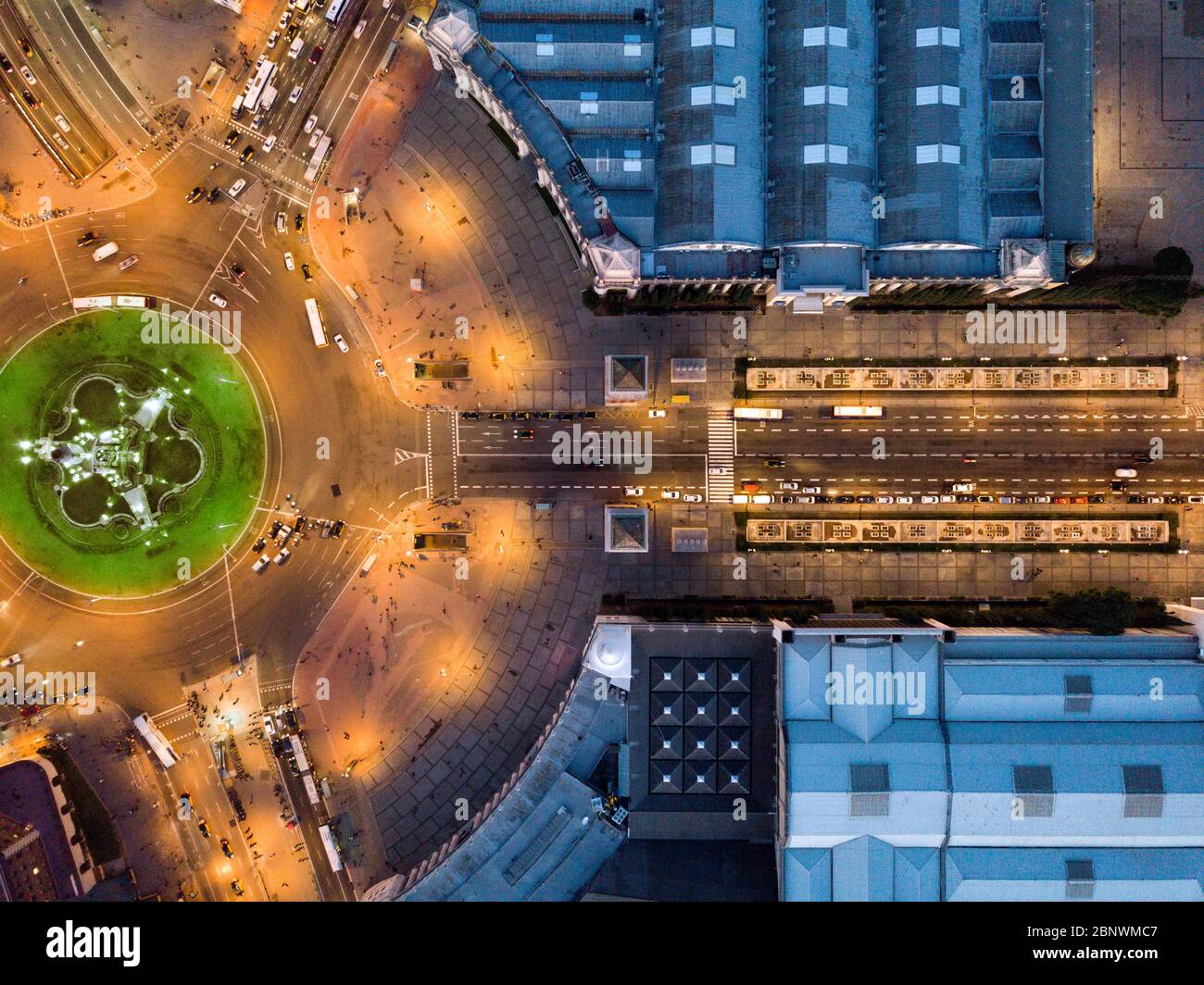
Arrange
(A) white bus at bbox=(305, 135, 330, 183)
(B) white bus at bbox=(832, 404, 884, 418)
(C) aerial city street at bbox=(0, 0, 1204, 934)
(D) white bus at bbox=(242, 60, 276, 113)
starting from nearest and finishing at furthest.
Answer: (C) aerial city street at bbox=(0, 0, 1204, 934), (B) white bus at bbox=(832, 404, 884, 418), (D) white bus at bbox=(242, 60, 276, 113), (A) white bus at bbox=(305, 135, 330, 183)

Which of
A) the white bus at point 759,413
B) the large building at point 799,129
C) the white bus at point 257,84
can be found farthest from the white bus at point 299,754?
the white bus at point 257,84

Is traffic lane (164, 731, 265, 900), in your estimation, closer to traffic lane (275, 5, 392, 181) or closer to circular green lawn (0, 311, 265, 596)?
circular green lawn (0, 311, 265, 596)

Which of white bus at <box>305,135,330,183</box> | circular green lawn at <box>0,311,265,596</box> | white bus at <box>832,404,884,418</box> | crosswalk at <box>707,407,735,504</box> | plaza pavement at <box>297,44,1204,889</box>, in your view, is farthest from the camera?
circular green lawn at <box>0,311,265,596</box>

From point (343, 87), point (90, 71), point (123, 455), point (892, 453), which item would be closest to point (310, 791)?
point (123, 455)

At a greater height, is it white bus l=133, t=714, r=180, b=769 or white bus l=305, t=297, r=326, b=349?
white bus l=305, t=297, r=326, b=349

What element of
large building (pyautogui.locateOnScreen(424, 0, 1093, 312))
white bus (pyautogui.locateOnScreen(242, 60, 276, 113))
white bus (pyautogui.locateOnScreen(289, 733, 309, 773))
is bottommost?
white bus (pyautogui.locateOnScreen(289, 733, 309, 773))

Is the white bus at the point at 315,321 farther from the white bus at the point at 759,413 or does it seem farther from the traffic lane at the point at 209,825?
the white bus at the point at 759,413

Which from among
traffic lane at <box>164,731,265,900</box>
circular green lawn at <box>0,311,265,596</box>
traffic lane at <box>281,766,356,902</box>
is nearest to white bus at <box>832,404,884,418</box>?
circular green lawn at <box>0,311,265,596</box>

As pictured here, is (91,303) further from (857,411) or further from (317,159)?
(857,411)
